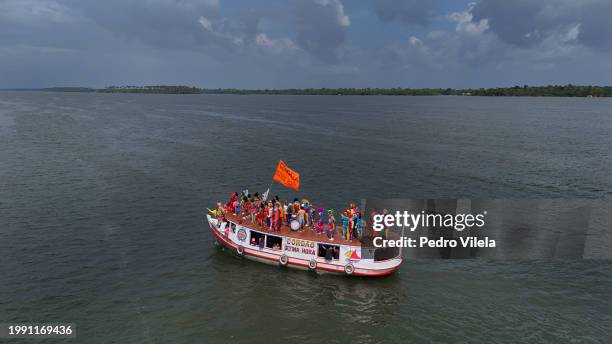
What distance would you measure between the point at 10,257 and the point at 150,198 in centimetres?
1539

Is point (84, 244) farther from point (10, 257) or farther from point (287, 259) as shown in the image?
point (287, 259)

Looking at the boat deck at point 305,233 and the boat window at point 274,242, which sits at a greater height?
the boat deck at point 305,233

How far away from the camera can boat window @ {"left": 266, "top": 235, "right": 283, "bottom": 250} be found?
94.1 feet

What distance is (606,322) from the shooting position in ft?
75.0

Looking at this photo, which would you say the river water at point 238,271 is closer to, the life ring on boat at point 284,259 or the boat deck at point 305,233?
the life ring on boat at point 284,259

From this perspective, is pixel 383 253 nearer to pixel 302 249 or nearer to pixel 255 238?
pixel 302 249

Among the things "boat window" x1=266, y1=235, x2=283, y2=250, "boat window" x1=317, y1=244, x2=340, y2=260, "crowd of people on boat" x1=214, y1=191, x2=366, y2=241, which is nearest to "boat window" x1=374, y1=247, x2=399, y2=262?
"crowd of people on boat" x1=214, y1=191, x2=366, y2=241

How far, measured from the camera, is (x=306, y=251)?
27.9m

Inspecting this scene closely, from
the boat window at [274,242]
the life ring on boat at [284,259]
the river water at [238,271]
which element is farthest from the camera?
the boat window at [274,242]

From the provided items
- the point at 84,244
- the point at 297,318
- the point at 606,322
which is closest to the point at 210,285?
the point at 297,318

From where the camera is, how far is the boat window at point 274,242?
28688 mm

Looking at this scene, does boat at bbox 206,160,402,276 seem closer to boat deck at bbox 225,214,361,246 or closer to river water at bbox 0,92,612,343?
boat deck at bbox 225,214,361,246

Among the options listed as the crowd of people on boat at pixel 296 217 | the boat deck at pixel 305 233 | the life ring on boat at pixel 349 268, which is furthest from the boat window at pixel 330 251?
the life ring on boat at pixel 349 268

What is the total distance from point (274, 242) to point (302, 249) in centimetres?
218
